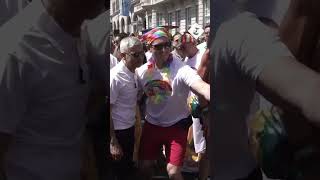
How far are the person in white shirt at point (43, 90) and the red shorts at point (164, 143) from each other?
2.96 meters

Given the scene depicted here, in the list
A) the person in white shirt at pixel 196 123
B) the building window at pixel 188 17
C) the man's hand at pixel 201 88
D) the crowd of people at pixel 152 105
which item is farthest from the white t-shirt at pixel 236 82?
the building window at pixel 188 17

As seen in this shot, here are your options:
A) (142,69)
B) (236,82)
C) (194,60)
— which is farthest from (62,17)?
(194,60)

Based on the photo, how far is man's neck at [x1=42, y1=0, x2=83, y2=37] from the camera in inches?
83.7

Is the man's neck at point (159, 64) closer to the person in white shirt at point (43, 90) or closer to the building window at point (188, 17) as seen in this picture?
the person in white shirt at point (43, 90)

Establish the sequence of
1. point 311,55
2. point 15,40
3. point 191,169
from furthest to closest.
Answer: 1. point 191,169
2. point 15,40
3. point 311,55

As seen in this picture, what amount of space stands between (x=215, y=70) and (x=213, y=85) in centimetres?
5

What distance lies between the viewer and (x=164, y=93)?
16.8 feet

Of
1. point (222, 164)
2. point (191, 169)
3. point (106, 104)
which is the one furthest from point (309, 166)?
point (191, 169)

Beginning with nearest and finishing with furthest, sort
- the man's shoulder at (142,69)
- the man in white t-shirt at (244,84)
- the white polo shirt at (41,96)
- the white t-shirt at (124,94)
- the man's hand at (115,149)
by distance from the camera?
1. the man in white t-shirt at (244,84)
2. the white polo shirt at (41,96)
3. the man's hand at (115,149)
4. the white t-shirt at (124,94)
5. the man's shoulder at (142,69)

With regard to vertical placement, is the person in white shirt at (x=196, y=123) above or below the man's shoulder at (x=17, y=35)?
below

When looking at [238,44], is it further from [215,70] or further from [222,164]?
[222,164]

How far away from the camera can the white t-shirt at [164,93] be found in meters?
5.10

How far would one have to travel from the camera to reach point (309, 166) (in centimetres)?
174

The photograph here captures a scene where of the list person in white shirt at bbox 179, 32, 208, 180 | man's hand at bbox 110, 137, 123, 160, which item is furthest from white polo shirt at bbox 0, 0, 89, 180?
person in white shirt at bbox 179, 32, 208, 180
